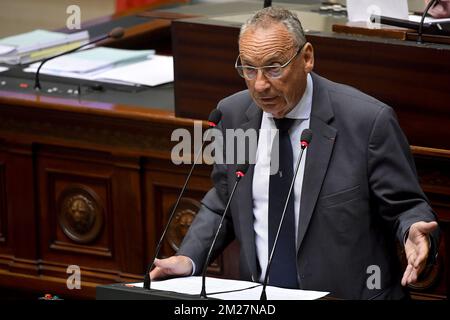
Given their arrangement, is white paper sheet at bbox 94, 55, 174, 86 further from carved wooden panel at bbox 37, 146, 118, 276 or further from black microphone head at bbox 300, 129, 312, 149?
black microphone head at bbox 300, 129, 312, 149

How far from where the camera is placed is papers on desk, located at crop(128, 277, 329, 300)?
283 centimetres

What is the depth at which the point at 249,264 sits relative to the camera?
3.29 metres

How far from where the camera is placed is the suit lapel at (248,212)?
329 centimetres

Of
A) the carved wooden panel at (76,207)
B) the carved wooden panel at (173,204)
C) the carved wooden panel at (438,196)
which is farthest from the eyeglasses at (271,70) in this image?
the carved wooden panel at (76,207)

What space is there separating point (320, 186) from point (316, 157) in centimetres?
8

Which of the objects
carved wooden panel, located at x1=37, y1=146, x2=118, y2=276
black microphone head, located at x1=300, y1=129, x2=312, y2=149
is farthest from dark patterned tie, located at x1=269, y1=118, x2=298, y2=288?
carved wooden panel, located at x1=37, y1=146, x2=118, y2=276

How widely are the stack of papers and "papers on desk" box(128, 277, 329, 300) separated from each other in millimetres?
2559

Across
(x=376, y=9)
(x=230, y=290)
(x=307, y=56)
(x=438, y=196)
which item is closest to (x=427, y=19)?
(x=376, y=9)

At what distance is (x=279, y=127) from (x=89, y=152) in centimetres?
149

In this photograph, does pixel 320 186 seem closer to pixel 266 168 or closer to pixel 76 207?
pixel 266 168

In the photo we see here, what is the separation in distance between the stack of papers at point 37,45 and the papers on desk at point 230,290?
2.56m

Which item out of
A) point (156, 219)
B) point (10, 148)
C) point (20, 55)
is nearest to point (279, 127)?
point (156, 219)

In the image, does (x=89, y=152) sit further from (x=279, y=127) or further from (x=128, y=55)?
(x=279, y=127)

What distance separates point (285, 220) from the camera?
128 inches
